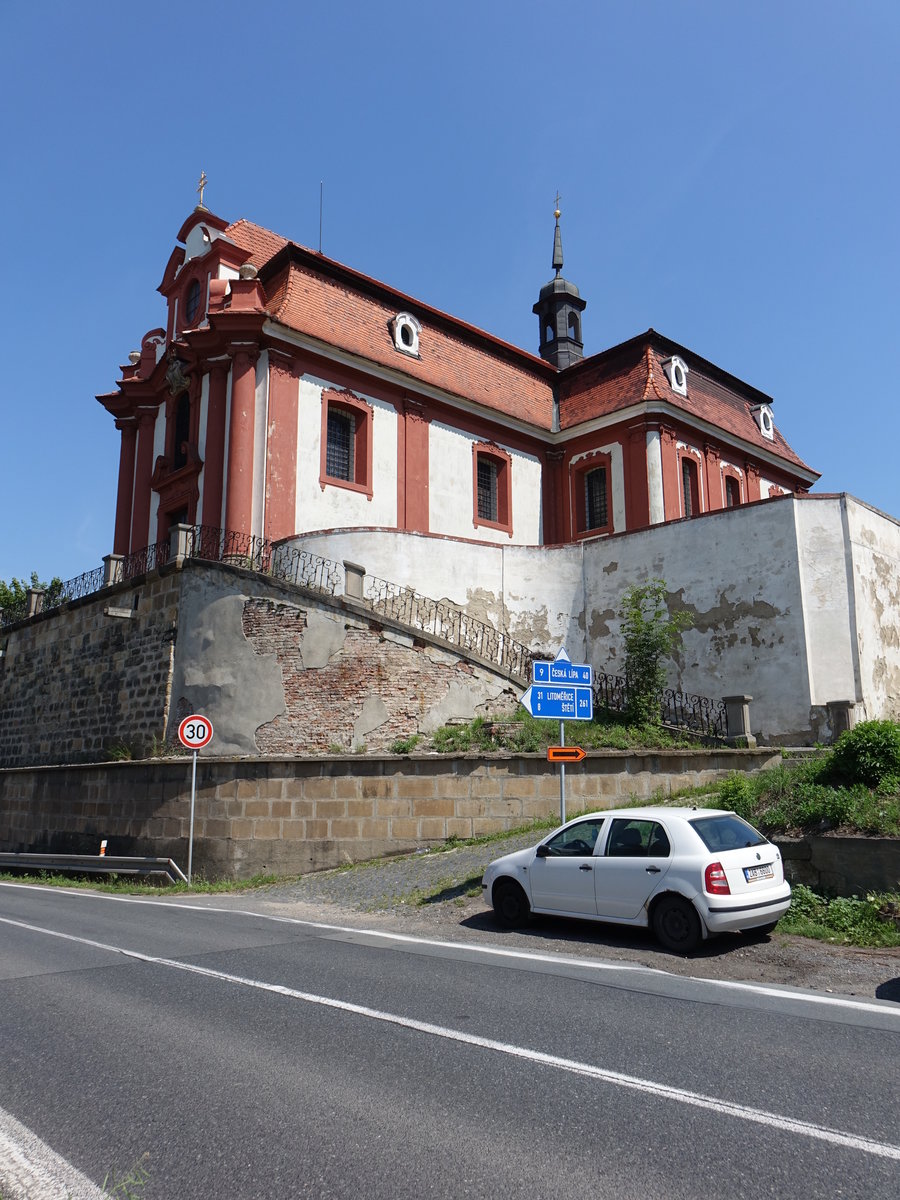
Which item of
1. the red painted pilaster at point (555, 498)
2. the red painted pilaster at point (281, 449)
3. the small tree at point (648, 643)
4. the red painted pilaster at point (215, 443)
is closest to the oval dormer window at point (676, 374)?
the red painted pilaster at point (555, 498)

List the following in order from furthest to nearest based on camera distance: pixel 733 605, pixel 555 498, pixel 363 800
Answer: pixel 555 498 → pixel 733 605 → pixel 363 800

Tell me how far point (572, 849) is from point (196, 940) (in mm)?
4085

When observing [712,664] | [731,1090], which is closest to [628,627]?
[712,664]

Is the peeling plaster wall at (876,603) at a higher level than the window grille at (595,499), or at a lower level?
lower

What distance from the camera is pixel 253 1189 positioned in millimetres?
3549

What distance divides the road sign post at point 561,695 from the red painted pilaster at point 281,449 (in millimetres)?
11558

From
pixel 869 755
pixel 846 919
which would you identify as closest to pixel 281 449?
pixel 869 755

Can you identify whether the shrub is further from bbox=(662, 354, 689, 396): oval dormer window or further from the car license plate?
bbox=(662, 354, 689, 396): oval dormer window

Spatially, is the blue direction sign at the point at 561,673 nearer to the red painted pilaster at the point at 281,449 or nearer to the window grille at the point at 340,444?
the red painted pilaster at the point at 281,449

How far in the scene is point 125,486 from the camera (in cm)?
2914

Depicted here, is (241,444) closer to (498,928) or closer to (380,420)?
(380,420)

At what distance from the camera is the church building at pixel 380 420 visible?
2388 centimetres

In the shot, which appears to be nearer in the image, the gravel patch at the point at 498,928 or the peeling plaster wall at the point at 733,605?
the gravel patch at the point at 498,928

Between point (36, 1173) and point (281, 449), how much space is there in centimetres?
2095
